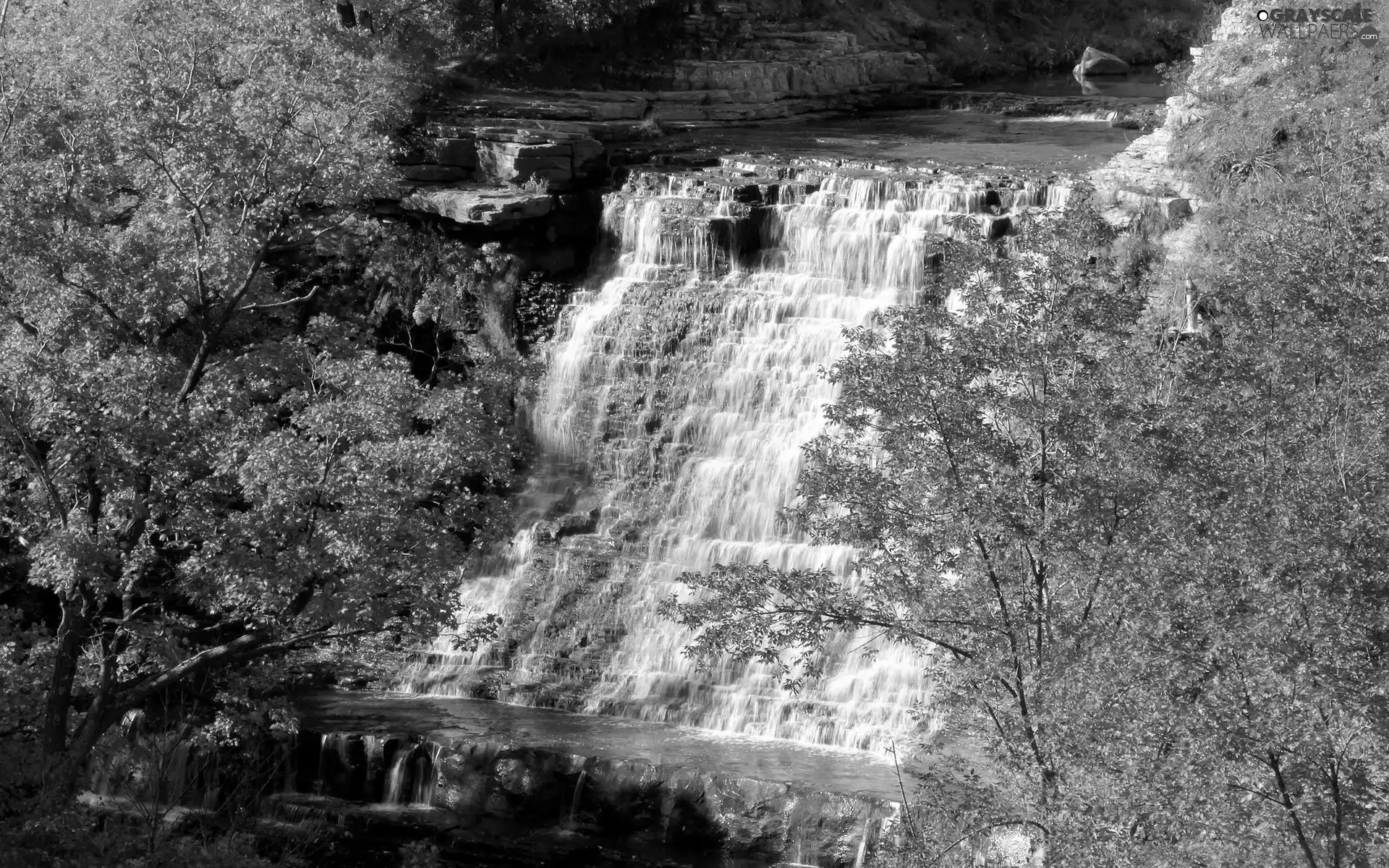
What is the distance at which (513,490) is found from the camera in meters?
34.5

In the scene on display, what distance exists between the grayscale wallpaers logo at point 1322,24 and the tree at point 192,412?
19375 mm

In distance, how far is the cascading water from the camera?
28172 millimetres

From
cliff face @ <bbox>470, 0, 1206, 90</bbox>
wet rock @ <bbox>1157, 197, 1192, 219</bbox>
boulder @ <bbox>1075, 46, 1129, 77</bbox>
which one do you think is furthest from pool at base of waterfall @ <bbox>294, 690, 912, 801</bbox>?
boulder @ <bbox>1075, 46, 1129, 77</bbox>

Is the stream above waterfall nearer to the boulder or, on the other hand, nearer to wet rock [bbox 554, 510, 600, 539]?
the boulder

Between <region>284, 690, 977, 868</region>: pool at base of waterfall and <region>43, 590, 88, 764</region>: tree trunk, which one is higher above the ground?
<region>43, 590, 88, 764</region>: tree trunk

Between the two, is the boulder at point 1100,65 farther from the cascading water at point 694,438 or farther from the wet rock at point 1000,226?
the wet rock at point 1000,226

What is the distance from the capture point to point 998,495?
56.4ft

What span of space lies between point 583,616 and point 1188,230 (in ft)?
47.4

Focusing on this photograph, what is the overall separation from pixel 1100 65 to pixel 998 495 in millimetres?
48199

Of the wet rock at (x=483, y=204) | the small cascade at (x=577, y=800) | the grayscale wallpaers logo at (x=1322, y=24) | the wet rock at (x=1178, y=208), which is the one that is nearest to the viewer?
the small cascade at (x=577, y=800)

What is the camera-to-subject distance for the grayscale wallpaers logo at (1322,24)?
102 ft

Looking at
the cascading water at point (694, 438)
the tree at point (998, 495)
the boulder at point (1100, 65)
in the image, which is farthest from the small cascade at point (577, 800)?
the boulder at point (1100, 65)

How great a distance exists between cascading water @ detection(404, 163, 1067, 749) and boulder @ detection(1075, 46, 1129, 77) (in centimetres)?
2840

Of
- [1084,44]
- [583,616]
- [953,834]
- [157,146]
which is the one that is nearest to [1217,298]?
[953,834]
